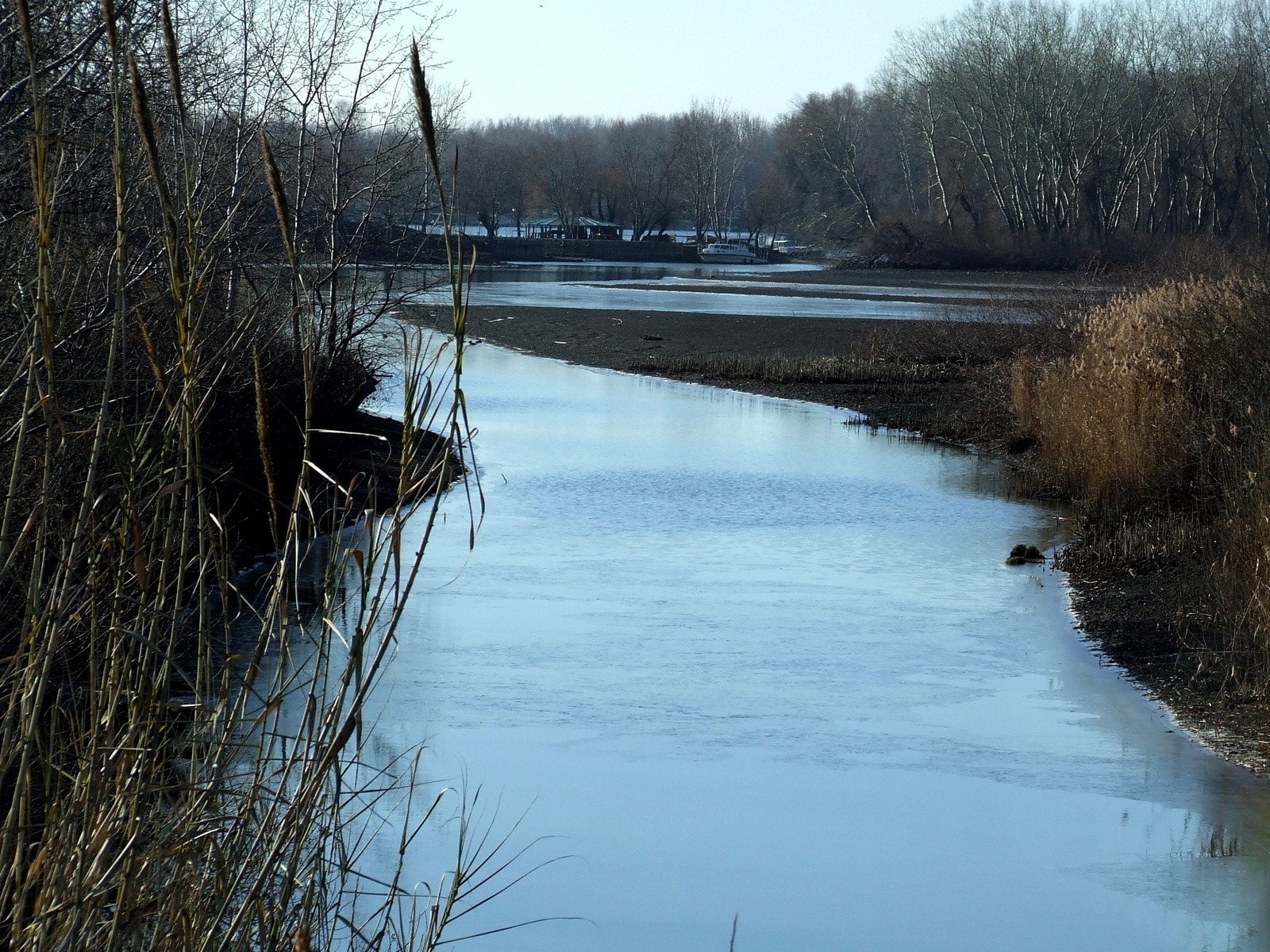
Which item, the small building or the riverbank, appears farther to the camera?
the small building

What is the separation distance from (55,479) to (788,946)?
2949 mm

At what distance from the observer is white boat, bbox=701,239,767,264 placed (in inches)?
3580

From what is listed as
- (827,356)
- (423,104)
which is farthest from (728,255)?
(423,104)

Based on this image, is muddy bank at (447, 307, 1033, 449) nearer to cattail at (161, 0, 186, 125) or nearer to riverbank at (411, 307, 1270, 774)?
riverbank at (411, 307, 1270, 774)

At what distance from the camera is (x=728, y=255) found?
91.5 m

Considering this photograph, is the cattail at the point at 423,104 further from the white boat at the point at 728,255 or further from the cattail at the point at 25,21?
the white boat at the point at 728,255

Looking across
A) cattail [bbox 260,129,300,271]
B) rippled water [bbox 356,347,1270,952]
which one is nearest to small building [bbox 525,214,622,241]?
rippled water [bbox 356,347,1270,952]

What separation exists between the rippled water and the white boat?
262 feet

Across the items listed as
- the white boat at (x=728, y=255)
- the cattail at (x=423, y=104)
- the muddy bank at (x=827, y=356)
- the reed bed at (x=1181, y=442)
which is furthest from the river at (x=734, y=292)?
the cattail at (x=423, y=104)

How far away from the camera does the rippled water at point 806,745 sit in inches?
194

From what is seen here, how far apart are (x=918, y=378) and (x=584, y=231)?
78.9 m

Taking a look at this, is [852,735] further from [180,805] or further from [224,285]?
[224,285]

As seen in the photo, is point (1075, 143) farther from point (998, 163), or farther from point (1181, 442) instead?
point (1181, 442)

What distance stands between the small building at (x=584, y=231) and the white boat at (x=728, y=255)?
8.78 m
